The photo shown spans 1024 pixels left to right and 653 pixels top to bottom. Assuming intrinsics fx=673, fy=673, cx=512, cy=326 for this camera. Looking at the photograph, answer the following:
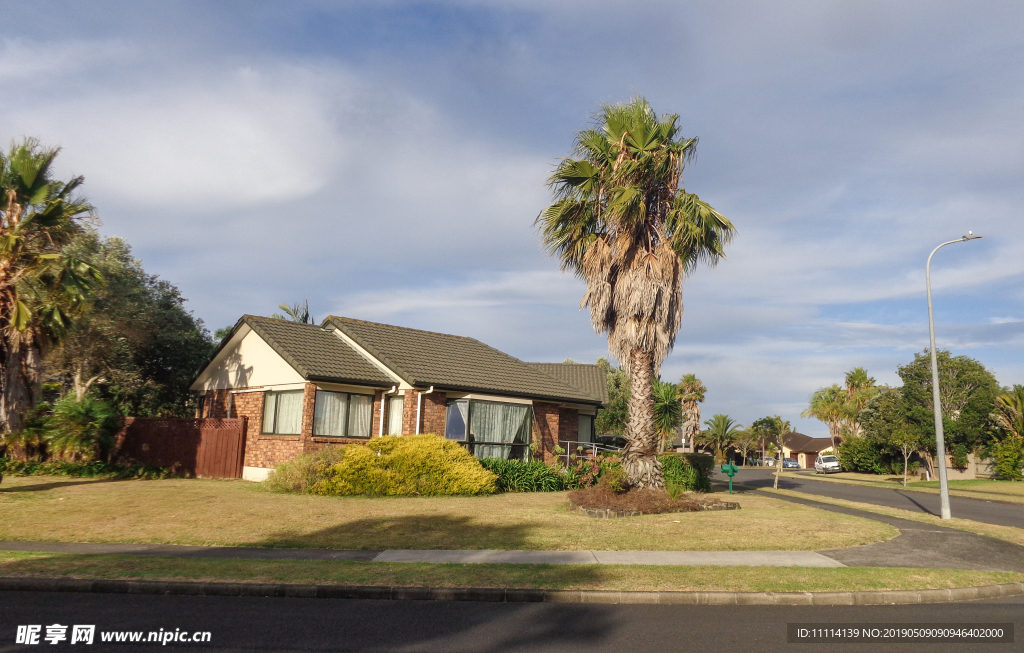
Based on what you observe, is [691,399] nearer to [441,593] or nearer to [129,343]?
[129,343]

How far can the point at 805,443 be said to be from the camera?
10075 cm

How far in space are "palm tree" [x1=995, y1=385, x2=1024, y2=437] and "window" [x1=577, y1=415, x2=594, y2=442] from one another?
2784 cm

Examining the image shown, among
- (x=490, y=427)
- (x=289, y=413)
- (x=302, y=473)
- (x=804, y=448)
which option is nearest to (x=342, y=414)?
(x=289, y=413)

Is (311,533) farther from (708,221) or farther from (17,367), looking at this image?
(708,221)

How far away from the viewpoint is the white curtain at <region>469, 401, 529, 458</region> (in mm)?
23766

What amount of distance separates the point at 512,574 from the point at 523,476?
12.3m

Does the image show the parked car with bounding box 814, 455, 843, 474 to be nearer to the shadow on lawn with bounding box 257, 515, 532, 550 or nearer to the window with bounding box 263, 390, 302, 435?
the window with bounding box 263, 390, 302, 435

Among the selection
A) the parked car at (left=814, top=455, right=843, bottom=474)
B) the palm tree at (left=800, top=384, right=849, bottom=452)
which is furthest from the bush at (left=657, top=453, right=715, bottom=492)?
the palm tree at (left=800, top=384, right=849, bottom=452)

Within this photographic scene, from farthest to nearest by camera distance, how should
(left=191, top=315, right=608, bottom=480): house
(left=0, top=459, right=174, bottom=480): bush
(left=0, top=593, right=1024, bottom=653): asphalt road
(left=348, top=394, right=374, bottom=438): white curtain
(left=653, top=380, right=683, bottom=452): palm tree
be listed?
(left=653, top=380, right=683, bottom=452): palm tree → (left=348, top=394, right=374, bottom=438): white curtain → (left=191, top=315, right=608, bottom=480): house → (left=0, top=459, right=174, bottom=480): bush → (left=0, top=593, right=1024, bottom=653): asphalt road

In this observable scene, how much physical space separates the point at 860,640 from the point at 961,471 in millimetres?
45588

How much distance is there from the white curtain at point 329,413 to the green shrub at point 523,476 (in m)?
4.97

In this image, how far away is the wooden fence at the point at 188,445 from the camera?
23.0 meters

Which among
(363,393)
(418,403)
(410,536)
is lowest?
(410,536)

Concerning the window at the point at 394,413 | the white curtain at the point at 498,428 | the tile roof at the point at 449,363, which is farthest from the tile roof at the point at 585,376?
the window at the point at 394,413
